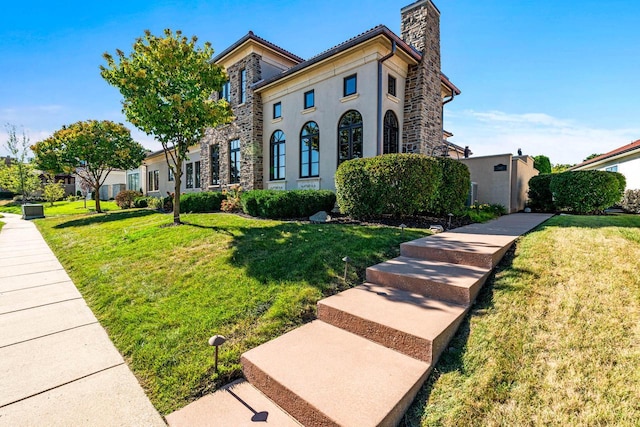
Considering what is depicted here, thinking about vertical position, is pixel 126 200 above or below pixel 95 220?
above

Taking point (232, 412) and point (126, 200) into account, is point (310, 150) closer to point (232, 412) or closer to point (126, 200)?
point (232, 412)

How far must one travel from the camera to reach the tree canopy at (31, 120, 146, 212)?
49.1 ft

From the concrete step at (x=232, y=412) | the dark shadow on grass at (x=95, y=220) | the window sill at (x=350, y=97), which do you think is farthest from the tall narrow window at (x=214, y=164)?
the concrete step at (x=232, y=412)

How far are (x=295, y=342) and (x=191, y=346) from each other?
42.3 inches

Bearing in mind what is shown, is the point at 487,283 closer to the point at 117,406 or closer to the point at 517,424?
the point at 517,424

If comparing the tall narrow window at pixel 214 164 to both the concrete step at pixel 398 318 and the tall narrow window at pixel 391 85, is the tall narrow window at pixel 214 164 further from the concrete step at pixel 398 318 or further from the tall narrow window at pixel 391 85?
the concrete step at pixel 398 318

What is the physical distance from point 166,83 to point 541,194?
561 inches

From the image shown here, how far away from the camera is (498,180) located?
10.1 m

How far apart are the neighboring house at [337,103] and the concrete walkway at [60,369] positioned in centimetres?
847

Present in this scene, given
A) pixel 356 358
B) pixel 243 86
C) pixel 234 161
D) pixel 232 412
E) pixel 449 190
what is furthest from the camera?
pixel 234 161

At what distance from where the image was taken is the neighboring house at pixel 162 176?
1997cm

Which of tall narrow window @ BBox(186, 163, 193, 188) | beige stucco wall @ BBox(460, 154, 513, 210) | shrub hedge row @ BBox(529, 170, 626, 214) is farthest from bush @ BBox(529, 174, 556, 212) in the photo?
tall narrow window @ BBox(186, 163, 193, 188)

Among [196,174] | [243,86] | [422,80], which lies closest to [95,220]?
[196,174]

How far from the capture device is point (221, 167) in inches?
615
